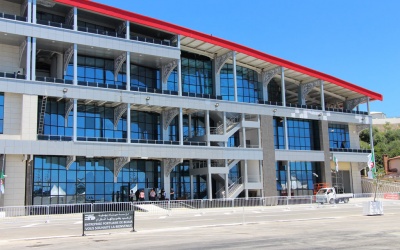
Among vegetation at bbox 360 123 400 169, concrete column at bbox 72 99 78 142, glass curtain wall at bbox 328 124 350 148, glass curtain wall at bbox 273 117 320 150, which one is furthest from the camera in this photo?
vegetation at bbox 360 123 400 169

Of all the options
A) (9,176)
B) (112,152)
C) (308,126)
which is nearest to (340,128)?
(308,126)

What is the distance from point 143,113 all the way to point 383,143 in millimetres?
71728

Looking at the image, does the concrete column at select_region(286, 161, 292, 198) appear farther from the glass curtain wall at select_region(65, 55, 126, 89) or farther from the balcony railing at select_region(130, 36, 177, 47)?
the glass curtain wall at select_region(65, 55, 126, 89)

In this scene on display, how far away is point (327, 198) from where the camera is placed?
4825cm

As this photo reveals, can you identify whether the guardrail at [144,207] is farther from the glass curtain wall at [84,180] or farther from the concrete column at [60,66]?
the concrete column at [60,66]

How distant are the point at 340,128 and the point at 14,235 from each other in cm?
5109

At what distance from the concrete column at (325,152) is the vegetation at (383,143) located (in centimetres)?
3441

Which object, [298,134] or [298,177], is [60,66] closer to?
[298,134]

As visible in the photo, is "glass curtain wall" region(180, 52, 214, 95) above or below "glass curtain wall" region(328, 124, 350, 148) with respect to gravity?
above

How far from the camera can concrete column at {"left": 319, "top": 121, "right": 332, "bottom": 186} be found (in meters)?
58.2

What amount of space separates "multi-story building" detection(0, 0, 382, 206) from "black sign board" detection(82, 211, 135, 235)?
61.8ft

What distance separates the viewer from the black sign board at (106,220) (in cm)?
2153

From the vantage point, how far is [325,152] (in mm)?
58781

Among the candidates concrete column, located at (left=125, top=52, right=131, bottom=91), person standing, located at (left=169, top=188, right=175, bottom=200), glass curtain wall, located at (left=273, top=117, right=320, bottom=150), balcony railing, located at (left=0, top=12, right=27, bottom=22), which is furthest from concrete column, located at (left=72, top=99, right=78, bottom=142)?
glass curtain wall, located at (left=273, top=117, right=320, bottom=150)
